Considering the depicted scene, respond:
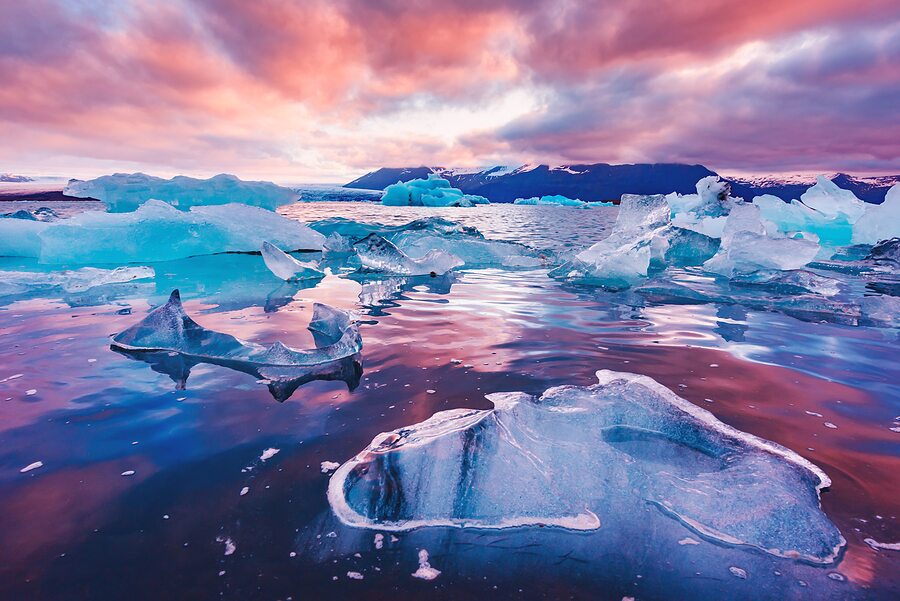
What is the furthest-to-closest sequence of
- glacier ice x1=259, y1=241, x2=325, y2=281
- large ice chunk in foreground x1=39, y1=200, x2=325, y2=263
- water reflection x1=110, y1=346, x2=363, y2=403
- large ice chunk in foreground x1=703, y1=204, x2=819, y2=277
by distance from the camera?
large ice chunk in foreground x1=39, y1=200, x2=325, y2=263
glacier ice x1=259, y1=241, x2=325, y2=281
large ice chunk in foreground x1=703, y1=204, x2=819, y2=277
water reflection x1=110, y1=346, x2=363, y2=403

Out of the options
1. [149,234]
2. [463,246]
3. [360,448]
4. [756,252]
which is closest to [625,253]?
[756,252]

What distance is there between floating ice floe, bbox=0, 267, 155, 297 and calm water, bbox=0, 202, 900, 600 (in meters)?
2.10

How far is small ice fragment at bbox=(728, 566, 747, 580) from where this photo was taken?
4.36 feet

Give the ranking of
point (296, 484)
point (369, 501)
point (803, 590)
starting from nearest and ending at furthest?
1. point (803, 590)
2. point (369, 501)
3. point (296, 484)

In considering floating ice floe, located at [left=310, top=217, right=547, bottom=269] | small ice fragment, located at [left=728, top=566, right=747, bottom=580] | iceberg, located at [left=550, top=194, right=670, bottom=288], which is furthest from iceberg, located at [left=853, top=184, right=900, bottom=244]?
small ice fragment, located at [left=728, top=566, right=747, bottom=580]

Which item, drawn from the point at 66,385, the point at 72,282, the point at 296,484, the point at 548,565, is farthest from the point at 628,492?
the point at 72,282

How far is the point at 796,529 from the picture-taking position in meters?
1.48

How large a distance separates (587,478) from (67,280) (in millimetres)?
7867

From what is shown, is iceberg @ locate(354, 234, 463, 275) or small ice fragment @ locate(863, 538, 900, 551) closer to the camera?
small ice fragment @ locate(863, 538, 900, 551)

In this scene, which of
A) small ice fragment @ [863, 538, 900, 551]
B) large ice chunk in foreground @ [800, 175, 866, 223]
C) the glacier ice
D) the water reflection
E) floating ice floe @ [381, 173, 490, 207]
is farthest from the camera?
floating ice floe @ [381, 173, 490, 207]

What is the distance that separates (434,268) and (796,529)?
21.5 ft

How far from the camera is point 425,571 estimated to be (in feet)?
4.42

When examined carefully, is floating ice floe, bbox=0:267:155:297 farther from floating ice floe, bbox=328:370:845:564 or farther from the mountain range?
the mountain range

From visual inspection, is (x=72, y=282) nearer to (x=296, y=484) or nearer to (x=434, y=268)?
(x=434, y=268)
